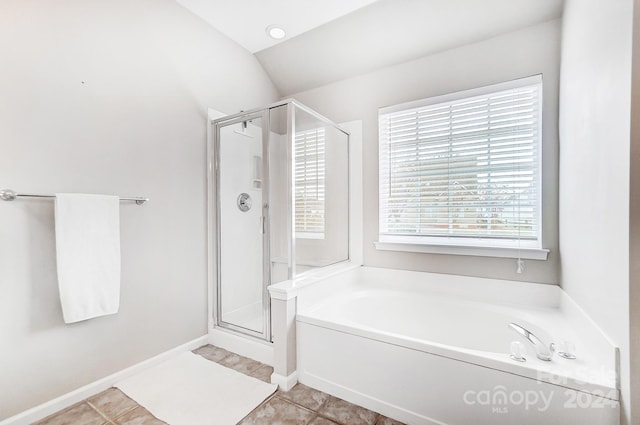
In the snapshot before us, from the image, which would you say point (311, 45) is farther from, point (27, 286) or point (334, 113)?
point (27, 286)

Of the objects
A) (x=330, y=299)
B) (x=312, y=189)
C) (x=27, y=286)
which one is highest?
(x=312, y=189)

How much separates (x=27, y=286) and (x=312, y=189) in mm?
1794

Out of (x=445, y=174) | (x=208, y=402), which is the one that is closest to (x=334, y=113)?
(x=445, y=174)

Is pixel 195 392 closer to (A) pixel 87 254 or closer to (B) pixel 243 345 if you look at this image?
(B) pixel 243 345

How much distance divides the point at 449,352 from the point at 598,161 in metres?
1.06

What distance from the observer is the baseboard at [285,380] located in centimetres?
173

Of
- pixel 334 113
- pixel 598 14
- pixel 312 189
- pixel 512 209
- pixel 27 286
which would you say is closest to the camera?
pixel 598 14

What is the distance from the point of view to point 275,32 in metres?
2.42

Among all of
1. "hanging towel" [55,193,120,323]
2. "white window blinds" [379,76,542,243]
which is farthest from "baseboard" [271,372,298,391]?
"white window blinds" [379,76,542,243]

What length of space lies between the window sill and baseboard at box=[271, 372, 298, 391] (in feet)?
4.02

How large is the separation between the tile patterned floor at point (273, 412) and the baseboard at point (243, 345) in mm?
369

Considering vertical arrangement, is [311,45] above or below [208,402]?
above

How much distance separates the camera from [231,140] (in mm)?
2367

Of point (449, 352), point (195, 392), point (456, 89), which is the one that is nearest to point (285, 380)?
point (195, 392)
